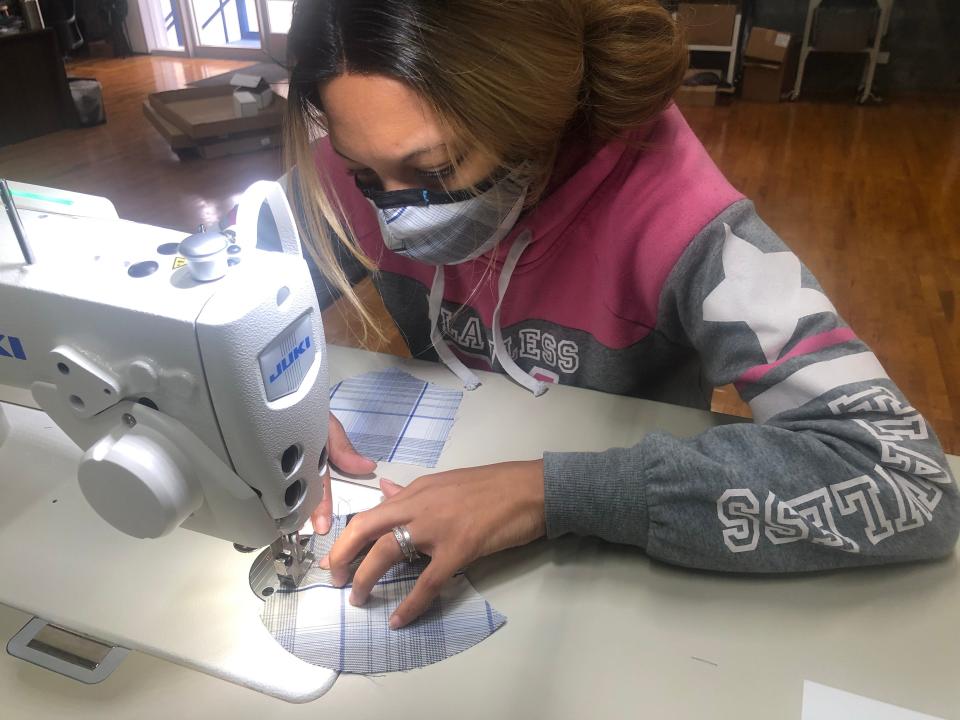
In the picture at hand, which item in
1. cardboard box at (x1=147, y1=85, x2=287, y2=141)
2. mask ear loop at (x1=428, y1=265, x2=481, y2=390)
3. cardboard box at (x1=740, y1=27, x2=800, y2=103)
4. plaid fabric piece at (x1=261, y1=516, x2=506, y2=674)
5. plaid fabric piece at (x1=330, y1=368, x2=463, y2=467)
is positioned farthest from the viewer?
cardboard box at (x1=740, y1=27, x2=800, y2=103)

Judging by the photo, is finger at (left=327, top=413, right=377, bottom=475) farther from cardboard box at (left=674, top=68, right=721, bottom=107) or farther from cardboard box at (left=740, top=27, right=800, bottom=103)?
cardboard box at (left=740, top=27, right=800, bottom=103)

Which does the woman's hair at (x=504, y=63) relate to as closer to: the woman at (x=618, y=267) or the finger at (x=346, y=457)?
the woman at (x=618, y=267)

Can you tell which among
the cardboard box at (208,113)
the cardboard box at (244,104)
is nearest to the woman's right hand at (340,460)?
the cardboard box at (208,113)

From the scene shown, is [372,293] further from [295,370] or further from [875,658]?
[875,658]

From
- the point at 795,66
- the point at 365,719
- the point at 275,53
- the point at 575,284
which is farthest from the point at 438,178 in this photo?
the point at 795,66

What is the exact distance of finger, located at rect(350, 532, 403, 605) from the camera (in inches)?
27.5

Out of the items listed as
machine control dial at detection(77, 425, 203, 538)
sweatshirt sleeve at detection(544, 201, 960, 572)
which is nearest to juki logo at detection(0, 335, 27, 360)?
machine control dial at detection(77, 425, 203, 538)

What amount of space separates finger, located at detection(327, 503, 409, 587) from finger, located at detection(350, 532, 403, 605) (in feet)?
0.04

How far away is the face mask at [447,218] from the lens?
2.70 ft

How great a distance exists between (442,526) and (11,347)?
0.40 meters

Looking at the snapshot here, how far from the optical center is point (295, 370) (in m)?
0.59

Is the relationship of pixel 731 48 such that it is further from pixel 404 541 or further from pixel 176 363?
pixel 176 363

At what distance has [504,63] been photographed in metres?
0.71

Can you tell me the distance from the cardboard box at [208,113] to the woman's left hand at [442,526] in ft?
7.22
